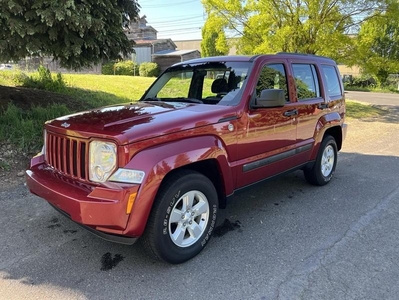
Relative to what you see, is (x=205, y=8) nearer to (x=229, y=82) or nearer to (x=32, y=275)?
(x=229, y=82)

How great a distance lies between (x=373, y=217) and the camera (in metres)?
4.19

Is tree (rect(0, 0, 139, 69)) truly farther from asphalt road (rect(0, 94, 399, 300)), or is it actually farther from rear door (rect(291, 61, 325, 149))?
rear door (rect(291, 61, 325, 149))

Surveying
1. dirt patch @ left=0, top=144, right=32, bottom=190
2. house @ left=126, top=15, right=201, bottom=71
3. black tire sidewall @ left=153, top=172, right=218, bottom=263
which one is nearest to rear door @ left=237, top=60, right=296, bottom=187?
black tire sidewall @ left=153, top=172, right=218, bottom=263

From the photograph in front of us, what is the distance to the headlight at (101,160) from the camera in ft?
9.18

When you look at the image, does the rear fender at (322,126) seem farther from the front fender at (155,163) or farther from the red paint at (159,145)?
the front fender at (155,163)

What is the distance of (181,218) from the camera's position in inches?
123

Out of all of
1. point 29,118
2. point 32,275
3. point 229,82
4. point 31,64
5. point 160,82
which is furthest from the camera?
point 31,64

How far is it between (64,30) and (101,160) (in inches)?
146

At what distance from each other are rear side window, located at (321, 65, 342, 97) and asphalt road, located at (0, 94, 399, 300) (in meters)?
1.73

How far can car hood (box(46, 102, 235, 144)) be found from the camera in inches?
113

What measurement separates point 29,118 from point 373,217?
20.9 feet

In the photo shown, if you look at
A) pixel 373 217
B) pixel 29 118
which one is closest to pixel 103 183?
pixel 373 217

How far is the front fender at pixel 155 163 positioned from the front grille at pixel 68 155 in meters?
0.49

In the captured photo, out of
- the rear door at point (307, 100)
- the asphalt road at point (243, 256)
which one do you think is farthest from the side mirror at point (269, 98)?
the asphalt road at point (243, 256)
